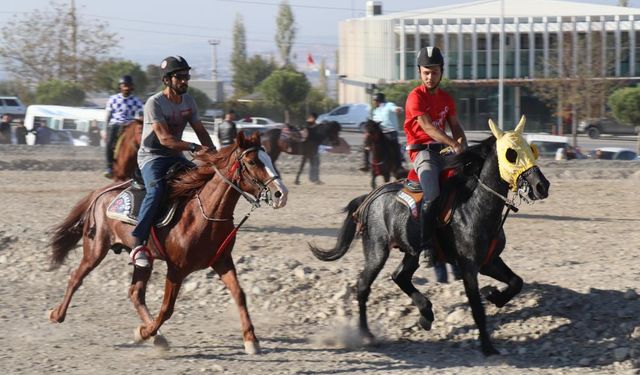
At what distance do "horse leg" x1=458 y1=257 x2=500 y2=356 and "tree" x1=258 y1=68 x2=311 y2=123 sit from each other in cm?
5147

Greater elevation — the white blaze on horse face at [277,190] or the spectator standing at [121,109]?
the spectator standing at [121,109]

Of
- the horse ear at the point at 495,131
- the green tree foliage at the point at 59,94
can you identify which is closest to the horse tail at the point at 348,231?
the horse ear at the point at 495,131

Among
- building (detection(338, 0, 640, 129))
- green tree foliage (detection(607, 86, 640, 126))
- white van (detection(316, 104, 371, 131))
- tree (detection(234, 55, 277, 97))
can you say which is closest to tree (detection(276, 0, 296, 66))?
tree (detection(234, 55, 277, 97))

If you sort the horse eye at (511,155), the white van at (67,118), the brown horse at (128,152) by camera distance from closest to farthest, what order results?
the horse eye at (511,155)
the brown horse at (128,152)
the white van at (67,118)

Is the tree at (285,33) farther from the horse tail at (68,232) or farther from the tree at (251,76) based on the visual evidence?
the horse tail at (68,232)

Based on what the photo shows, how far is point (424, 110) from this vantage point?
915cm

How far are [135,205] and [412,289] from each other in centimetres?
262

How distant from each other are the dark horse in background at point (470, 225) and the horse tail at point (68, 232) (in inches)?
112

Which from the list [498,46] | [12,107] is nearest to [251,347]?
[12,107]

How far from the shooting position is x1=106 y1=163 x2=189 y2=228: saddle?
902cm

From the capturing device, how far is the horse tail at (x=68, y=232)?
1040 centimetres

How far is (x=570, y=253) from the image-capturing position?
1342 centimetres

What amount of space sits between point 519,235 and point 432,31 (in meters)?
49.4

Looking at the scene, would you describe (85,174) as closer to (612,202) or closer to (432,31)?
(612,202)
